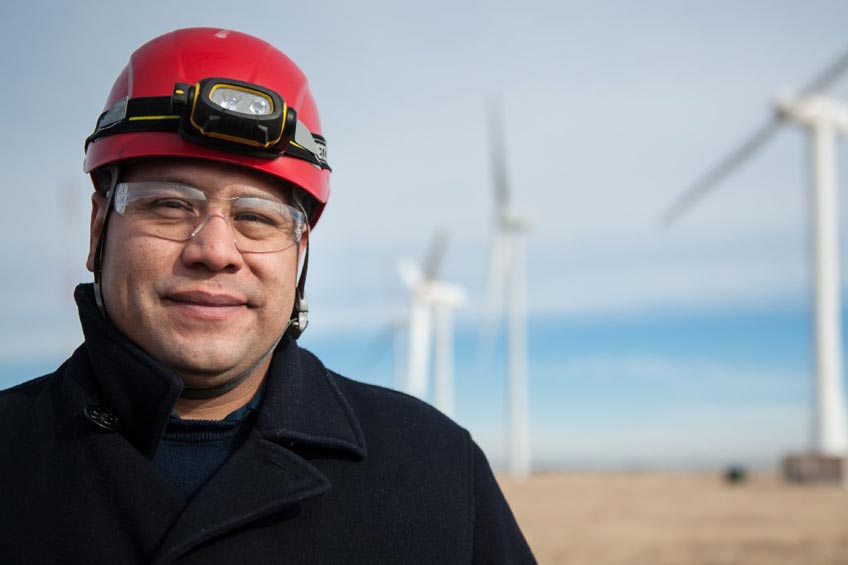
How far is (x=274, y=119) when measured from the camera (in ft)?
12.7

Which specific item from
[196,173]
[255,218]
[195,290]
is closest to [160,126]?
[196,173]

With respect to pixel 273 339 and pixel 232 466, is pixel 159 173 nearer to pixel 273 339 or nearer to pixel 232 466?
pixel 273 339

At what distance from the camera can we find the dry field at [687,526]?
2211 cm

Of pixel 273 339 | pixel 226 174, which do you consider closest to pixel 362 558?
pixel 273 339

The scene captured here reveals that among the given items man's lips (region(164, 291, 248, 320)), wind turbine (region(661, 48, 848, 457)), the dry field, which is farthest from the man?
wind turbine (region(661, 48, 848, 457))

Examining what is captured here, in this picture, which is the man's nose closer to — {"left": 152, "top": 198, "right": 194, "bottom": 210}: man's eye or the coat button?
{"left": 152, "top": 198, "right": 194, "bottom": 210}: man's eye

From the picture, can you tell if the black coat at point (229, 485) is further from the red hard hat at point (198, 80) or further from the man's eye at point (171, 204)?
the red hard hat at point (198, 80)

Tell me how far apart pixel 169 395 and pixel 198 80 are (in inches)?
50.5

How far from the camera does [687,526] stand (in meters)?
29.2

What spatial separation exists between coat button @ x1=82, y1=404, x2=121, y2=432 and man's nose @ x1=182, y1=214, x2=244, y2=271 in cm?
63

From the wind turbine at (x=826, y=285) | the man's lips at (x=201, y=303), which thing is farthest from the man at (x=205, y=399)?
the wind turbine at (x=826, y=285)

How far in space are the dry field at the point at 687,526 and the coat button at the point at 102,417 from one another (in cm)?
1810

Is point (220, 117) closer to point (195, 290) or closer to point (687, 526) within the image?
point (195, 290)

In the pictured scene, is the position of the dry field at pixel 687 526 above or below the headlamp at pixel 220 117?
below
